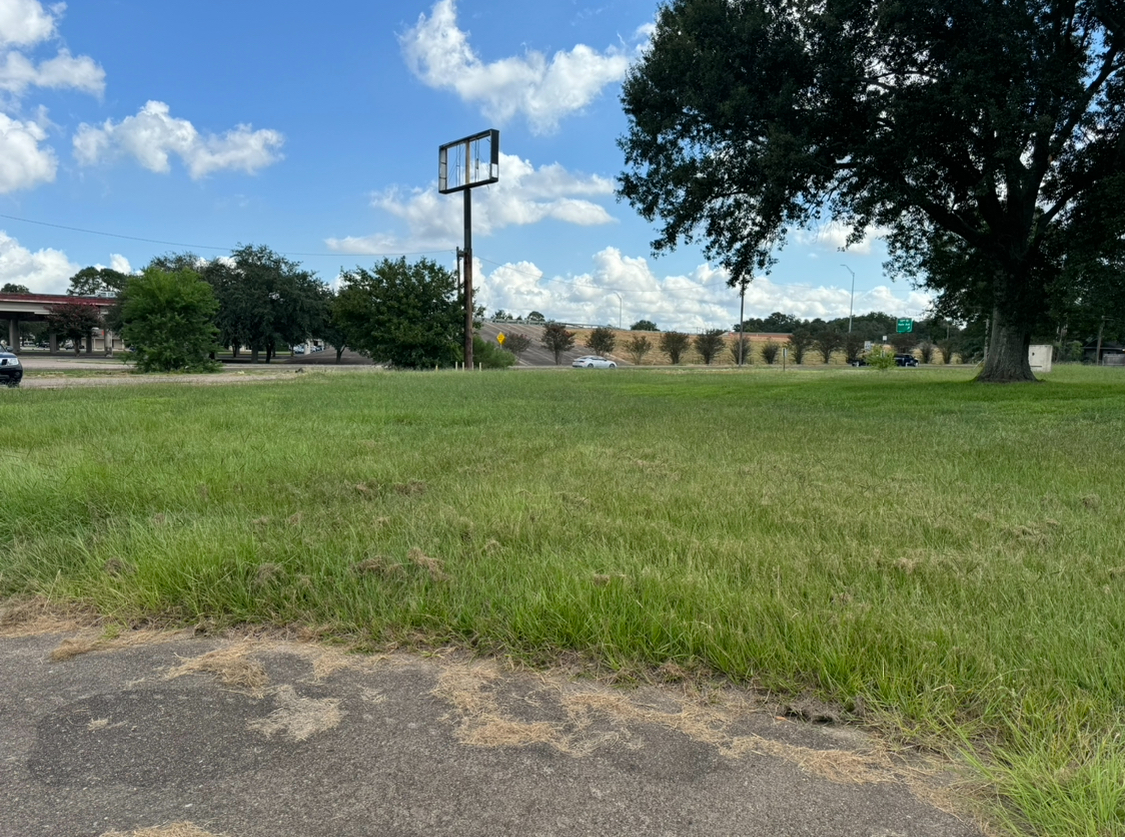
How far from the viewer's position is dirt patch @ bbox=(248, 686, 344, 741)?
2672 mm

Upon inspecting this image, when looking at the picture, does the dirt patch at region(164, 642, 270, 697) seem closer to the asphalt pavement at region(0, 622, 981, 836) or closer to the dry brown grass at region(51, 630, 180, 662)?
the asphalt pavement at region(0, 622, 981, 836)

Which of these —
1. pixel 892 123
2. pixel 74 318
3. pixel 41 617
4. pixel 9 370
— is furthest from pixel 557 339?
pixel 41 617

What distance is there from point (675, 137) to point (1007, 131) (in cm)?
801

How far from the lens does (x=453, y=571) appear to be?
4.18 metres

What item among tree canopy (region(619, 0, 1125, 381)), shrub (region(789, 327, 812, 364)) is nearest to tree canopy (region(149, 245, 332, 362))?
tree canopy (region(619, 0, 1125, 381))

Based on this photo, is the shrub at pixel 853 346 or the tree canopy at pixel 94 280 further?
the tree canopy at pixel 94 280

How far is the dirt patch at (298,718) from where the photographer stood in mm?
2672

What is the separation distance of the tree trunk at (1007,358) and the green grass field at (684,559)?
649 inches

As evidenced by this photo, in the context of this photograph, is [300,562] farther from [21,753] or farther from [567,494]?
[567,494]

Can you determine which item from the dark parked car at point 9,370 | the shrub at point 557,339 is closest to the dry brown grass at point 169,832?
the dark parked car at point 9,370

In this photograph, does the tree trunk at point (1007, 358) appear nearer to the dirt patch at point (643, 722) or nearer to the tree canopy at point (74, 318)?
the dirt patch at point (643, 722)

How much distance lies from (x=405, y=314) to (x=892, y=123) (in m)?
38.7

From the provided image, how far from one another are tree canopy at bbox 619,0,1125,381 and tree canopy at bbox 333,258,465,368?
3221 centimetres

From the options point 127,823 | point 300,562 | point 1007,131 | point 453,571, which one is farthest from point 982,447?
point 1007,131
